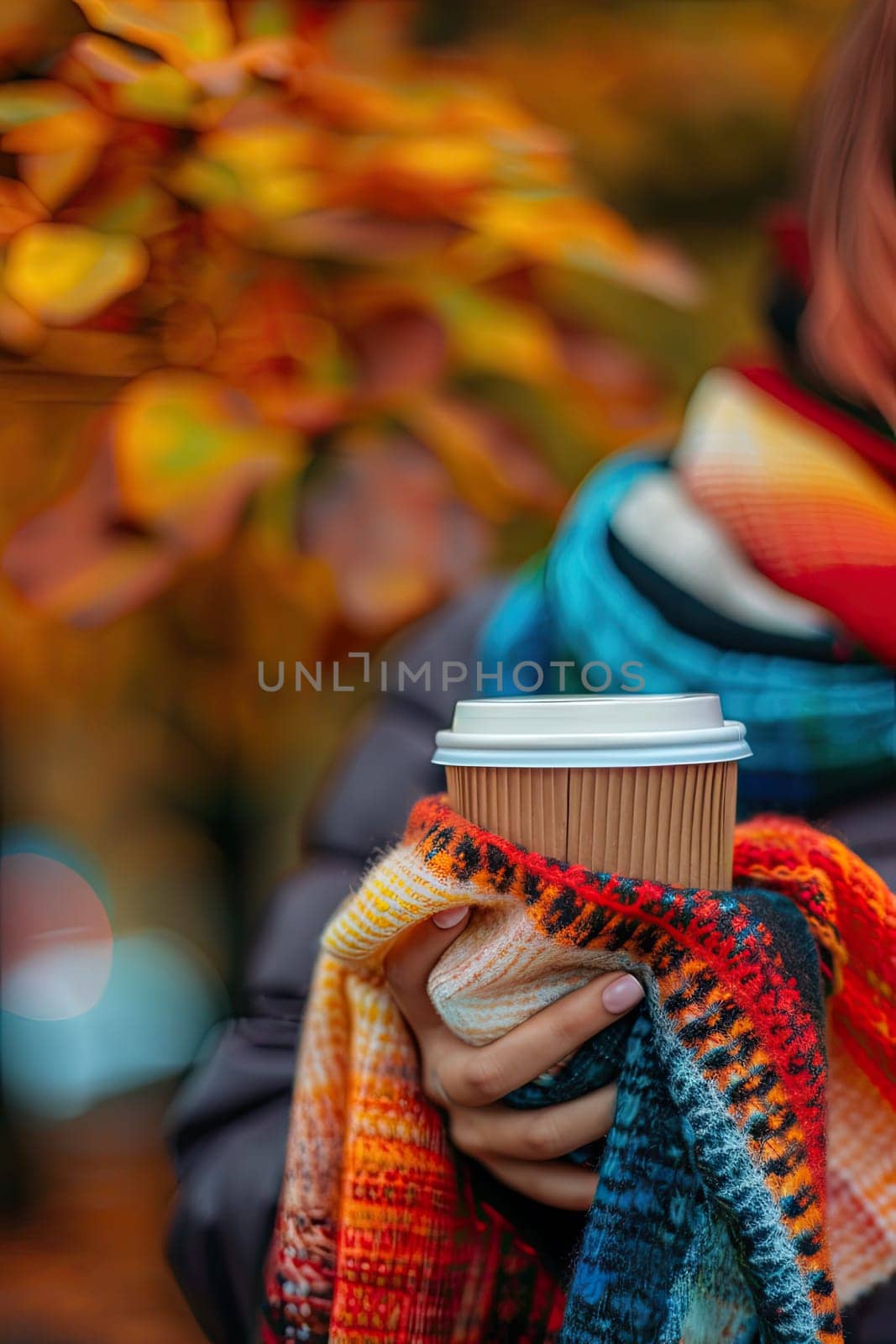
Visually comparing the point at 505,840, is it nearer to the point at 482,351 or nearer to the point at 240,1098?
the point at 240,1098

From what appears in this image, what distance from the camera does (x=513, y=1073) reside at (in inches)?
14.7

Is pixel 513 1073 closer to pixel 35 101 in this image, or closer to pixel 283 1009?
pixel 283 1009

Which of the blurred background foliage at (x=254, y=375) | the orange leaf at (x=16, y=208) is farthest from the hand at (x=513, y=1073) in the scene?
the orange leaf at (x=16, y=208)

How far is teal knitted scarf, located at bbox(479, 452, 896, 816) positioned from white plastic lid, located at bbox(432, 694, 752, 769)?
160 millimetres

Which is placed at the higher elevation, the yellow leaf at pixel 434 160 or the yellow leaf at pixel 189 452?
the yellow leaf at pixel 434 160

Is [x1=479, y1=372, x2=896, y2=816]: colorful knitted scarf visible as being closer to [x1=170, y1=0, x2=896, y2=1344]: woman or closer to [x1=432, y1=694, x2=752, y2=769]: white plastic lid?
[x1=170, y1=0, x2=896, y2=1344]: woman

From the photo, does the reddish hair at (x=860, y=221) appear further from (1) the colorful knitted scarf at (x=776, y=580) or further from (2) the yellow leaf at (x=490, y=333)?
(2) the yellow leaf at (x=490, y=333)

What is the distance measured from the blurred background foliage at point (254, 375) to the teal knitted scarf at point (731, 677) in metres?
0.17

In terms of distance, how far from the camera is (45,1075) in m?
1.04

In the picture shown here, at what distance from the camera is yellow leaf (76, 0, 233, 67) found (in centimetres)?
59

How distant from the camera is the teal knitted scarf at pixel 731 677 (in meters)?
0.52

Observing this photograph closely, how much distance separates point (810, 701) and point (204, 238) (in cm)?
51

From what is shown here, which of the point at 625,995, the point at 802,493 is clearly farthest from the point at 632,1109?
the point at 802,493

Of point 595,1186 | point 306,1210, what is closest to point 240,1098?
point 306,1210
